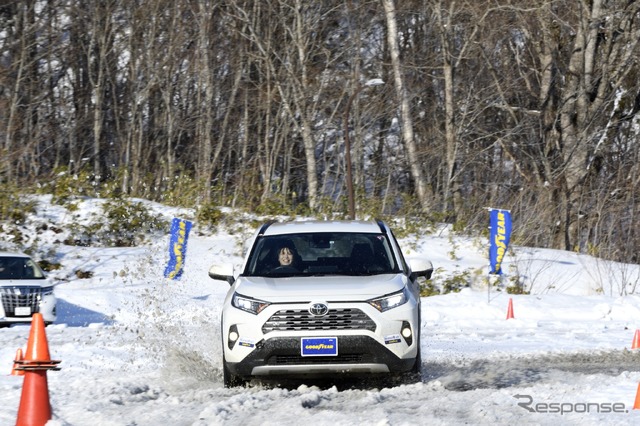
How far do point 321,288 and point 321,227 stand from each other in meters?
1.56

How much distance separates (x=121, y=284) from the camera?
89.7ft

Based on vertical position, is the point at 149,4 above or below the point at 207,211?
above

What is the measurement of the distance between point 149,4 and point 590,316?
3166cm

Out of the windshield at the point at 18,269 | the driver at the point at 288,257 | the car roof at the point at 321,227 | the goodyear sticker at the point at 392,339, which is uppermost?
the car roof at the point at 321,227

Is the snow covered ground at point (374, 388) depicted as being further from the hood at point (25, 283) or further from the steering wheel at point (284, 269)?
the hood at point (25, 283)

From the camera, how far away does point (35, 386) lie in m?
7.21

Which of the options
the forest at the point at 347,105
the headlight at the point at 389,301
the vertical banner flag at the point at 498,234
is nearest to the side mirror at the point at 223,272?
the headlight at the point at 389,301

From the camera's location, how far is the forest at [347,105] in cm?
3709

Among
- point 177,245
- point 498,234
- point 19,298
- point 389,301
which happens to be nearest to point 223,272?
point 389,301

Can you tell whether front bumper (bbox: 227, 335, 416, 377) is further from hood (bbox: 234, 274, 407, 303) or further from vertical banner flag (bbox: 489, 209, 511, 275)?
vertical banner flag (bbox: 489, 209, 511, 275)

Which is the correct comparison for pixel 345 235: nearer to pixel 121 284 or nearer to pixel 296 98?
pixel 121 284

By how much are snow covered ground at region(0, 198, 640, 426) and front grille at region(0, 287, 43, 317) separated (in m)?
1.03

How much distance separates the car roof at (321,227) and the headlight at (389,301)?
143cm

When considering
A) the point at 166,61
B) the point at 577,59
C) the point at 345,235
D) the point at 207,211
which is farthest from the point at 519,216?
the point at 345,235
